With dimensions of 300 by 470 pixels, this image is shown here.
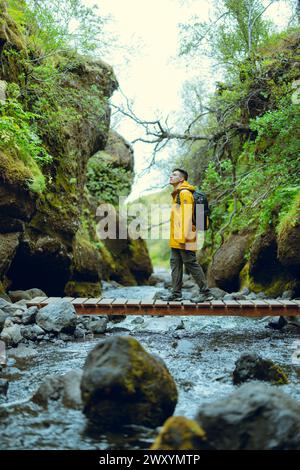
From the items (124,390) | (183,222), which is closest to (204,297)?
(183,222)

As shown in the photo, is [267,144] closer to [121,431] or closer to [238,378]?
[238,378]

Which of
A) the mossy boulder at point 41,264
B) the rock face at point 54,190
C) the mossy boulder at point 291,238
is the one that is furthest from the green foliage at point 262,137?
the mossy boulder at point 41,264

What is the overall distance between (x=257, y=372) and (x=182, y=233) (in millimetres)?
3959

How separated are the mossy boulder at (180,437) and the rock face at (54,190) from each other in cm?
627

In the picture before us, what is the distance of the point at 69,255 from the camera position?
1122 centimetres

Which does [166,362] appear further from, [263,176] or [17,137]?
[263,176]

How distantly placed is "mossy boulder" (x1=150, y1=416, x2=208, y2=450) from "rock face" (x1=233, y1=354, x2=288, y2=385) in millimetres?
1978

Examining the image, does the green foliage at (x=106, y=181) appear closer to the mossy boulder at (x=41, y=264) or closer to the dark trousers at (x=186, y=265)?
the mossy boulder at (x=41, y=264)

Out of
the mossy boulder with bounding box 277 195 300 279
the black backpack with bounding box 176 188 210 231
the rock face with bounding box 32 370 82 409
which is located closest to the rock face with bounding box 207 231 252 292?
the mossy boulder with bounding box 277 195 300 279

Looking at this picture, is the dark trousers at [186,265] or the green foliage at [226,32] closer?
the dark trousers at [186,265]

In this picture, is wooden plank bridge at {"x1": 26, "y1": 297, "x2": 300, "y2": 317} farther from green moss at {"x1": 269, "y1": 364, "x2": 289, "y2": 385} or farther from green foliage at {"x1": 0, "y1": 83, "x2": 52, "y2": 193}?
green moss at {"x1": 269, "y1": 364, "x2": 289, "y2": 385}

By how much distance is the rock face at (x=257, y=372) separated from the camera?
4848 mm

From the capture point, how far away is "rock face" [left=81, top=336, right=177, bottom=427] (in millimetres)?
3650

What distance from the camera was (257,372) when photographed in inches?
192
